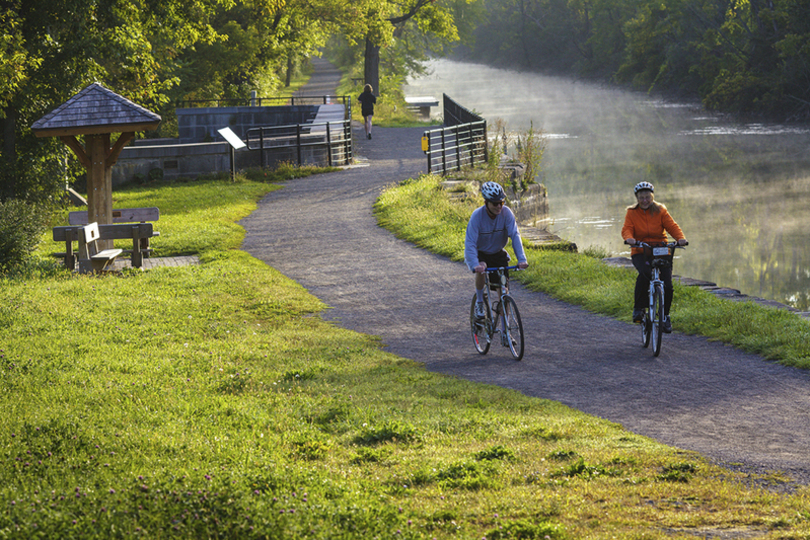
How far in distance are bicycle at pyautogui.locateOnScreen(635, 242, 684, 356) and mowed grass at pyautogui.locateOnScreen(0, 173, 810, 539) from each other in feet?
7.04

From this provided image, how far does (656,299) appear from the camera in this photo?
912 cm

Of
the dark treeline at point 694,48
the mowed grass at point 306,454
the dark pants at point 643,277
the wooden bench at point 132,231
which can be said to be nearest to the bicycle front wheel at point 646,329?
the dark pants at point 643,277

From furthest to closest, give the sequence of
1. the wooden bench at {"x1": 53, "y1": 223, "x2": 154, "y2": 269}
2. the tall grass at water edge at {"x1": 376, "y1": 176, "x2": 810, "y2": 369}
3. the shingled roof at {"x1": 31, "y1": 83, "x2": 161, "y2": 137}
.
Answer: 1. the shingled roof at {"x1": 31, "y1": 83, "x2": 161, "y2": 137}
2. the wooden bench at {"x1": 53, "y1": 223, "x2": 154, "y2": 269}
3. the tall grass at water edge at {"x1": 376, "y1": 176, "x2": 810, "y2": 369}

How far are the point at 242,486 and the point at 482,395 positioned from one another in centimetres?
307

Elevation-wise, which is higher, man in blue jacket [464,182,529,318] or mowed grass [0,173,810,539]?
man in blue jacket [464,182,529,318]

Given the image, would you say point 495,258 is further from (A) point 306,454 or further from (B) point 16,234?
(B) point 16,234

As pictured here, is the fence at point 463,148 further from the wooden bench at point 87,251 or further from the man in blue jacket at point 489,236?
the man in blue jacket at point 489,236

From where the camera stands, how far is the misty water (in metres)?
18.8

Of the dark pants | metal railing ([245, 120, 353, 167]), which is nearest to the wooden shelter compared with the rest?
the dark pants

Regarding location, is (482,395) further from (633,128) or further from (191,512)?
(633,128)

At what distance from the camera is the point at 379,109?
44.8 meters

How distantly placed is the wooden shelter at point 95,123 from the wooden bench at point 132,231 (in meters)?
0.38

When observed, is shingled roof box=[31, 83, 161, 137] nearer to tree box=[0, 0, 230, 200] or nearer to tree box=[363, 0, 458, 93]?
tree box=[0, 0, 230, 200]

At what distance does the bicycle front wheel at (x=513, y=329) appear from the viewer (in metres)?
8.87
